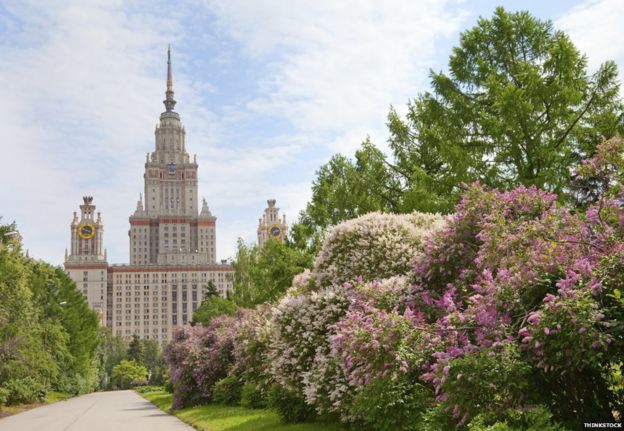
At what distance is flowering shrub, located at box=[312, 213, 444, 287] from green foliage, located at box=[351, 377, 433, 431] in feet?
12.8

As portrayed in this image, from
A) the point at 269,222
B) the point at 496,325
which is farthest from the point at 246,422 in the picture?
the point at 269,222

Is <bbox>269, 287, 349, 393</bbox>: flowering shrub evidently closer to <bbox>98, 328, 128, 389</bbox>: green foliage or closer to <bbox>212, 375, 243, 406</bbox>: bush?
<bbox>212, 375, 243, 406</bbox>: bush

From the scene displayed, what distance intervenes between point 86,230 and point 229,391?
185 meters

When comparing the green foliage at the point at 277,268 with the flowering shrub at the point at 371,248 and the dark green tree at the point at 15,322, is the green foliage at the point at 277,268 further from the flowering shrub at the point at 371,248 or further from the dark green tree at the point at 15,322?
the flowering shrub at the point at 371,248

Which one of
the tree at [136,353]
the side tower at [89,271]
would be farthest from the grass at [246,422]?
the side tower at [89,271]

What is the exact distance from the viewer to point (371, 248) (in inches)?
533

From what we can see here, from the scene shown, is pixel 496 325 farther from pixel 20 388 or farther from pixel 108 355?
pixel 108 355

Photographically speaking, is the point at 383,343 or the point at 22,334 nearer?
the point at 383,343

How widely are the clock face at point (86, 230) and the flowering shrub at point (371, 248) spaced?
641ft

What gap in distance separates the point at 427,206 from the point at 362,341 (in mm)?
12380

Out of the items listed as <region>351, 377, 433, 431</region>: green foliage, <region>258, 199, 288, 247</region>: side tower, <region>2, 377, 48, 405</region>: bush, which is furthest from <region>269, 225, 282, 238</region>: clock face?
<region>351, 377, 433, 431</region>: green foliage

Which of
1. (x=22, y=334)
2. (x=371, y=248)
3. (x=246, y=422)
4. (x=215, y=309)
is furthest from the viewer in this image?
(x=215, y=309)

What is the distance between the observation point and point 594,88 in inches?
822

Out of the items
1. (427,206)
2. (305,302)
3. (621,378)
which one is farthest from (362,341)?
(427,206)
